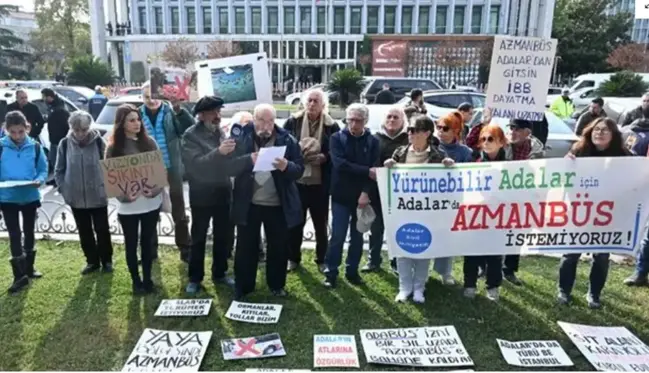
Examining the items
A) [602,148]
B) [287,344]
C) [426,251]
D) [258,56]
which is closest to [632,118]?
[602,148]

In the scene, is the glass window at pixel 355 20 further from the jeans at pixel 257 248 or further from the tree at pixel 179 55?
the jeans at pixel 257 248

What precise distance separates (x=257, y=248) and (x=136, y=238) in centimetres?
115

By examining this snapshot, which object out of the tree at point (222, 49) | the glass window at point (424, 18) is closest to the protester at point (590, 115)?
the tree at point (222, 49)

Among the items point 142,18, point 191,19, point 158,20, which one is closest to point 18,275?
point 191,19

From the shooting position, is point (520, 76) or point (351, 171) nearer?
point (351, 171)

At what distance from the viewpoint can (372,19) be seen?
178ft

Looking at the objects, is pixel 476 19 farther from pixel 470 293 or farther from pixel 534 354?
pixel 534 354

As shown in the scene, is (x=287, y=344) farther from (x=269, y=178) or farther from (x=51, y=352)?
(x=51, y=352)

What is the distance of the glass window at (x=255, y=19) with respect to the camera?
179 feet

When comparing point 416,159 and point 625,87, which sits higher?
point 625,87

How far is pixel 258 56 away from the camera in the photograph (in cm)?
511

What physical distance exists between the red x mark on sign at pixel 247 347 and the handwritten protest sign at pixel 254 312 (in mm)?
340

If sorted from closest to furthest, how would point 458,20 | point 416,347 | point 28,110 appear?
1. point 416,347
2. point 28,110
3. point 458,20

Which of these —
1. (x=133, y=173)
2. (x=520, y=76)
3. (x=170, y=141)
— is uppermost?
(x=520, y=76)
